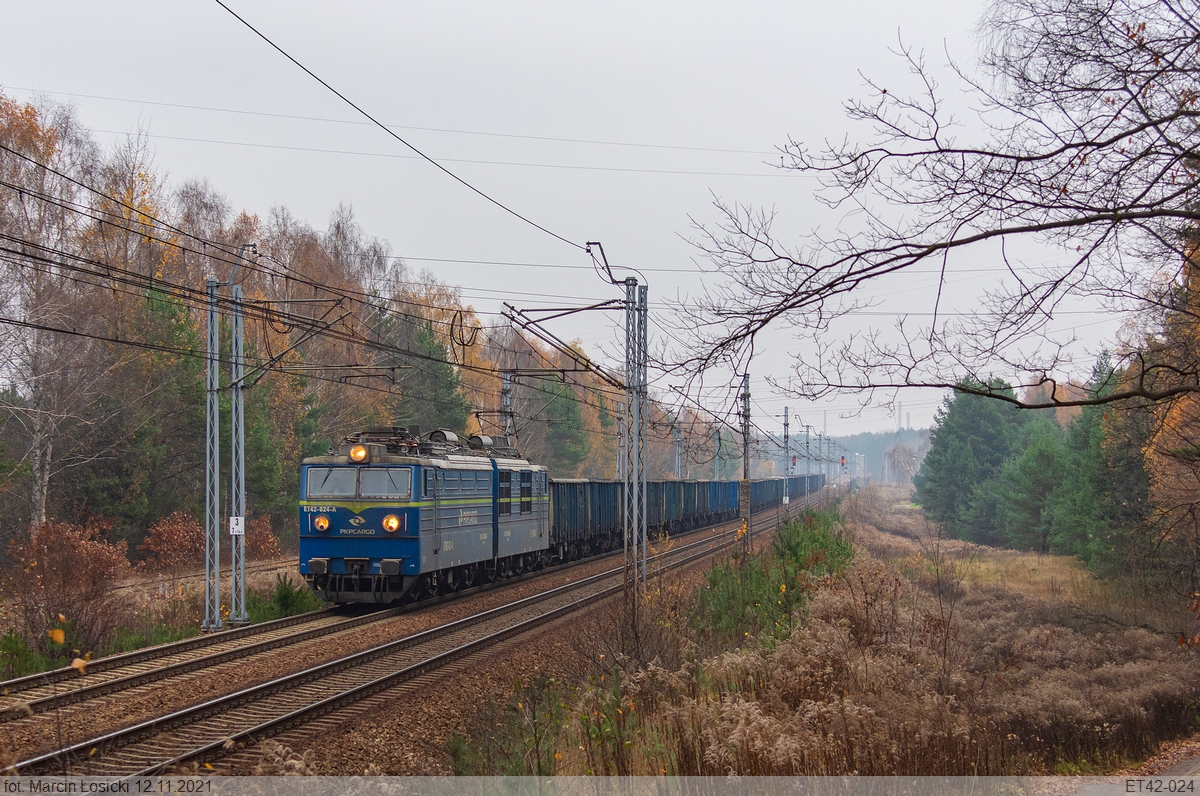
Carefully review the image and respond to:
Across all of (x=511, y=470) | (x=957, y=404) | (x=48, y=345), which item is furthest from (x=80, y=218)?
(x=957, y=404)

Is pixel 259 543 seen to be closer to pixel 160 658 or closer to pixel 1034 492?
pixel 160 658

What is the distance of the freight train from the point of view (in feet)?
54.5

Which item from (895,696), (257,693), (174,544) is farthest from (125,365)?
(895,696)

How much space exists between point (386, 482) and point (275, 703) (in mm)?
6832

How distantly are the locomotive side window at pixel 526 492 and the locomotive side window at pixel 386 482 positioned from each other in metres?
6.07

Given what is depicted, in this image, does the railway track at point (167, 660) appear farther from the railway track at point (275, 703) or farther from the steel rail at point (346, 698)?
the steel rail at point (346, 698)

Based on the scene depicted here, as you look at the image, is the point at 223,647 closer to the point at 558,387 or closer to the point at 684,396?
the point at 684,396

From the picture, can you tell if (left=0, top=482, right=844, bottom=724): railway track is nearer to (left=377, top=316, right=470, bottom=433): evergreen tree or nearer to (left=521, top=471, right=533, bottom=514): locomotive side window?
(left=521, top=471, right=533, bottom=514): locomotive side window

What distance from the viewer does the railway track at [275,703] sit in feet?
25.7

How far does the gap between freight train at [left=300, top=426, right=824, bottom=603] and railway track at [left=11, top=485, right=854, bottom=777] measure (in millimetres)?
1219

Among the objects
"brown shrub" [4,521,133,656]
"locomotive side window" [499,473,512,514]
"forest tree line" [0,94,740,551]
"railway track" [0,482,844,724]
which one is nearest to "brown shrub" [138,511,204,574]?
"forest tree line" [0,94,740,551]

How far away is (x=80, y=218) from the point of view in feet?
99.3

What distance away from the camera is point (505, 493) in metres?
21.3

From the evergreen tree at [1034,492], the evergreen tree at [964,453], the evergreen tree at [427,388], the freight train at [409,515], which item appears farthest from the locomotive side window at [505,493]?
the evergreen tree at [964,453]
